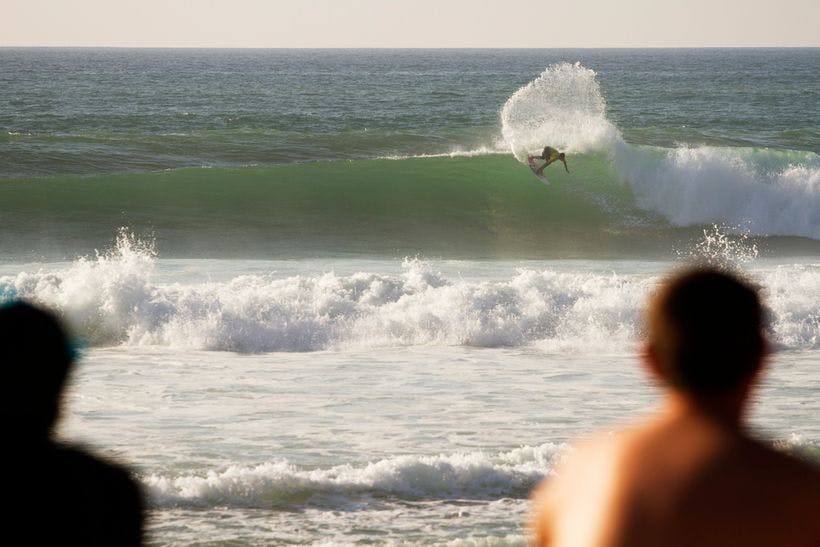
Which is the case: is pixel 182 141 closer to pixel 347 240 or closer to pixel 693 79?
pixel 347 240

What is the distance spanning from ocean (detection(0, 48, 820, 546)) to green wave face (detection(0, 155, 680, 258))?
0.07 metres

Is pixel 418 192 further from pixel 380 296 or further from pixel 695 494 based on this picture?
pixel 695 494

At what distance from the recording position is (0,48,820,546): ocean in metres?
6.92

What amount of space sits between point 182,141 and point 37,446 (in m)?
28.6

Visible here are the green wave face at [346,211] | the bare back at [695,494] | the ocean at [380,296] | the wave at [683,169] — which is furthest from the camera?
the wave at [683,169]

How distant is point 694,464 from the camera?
160 cm

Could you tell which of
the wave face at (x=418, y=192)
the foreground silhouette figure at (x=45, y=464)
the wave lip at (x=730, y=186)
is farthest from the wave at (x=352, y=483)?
the wave lip at (x=730, y=186)

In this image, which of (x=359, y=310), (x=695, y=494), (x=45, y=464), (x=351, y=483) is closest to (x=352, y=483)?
(x=351, y=483)

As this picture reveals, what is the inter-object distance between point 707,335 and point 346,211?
63.7 ft

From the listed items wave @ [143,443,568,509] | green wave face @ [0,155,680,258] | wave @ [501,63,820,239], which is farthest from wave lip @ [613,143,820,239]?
wave @ [143,443,568,509]

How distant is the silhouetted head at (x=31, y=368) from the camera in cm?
216

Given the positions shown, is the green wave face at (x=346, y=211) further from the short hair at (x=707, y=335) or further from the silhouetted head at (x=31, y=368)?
the short hair at (x=707, y=335)

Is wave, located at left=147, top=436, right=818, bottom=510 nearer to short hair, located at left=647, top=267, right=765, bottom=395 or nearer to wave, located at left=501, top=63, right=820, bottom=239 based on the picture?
short hair, located at left=647, top=267, right=765, bottom=395

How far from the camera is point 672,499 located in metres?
1.59
